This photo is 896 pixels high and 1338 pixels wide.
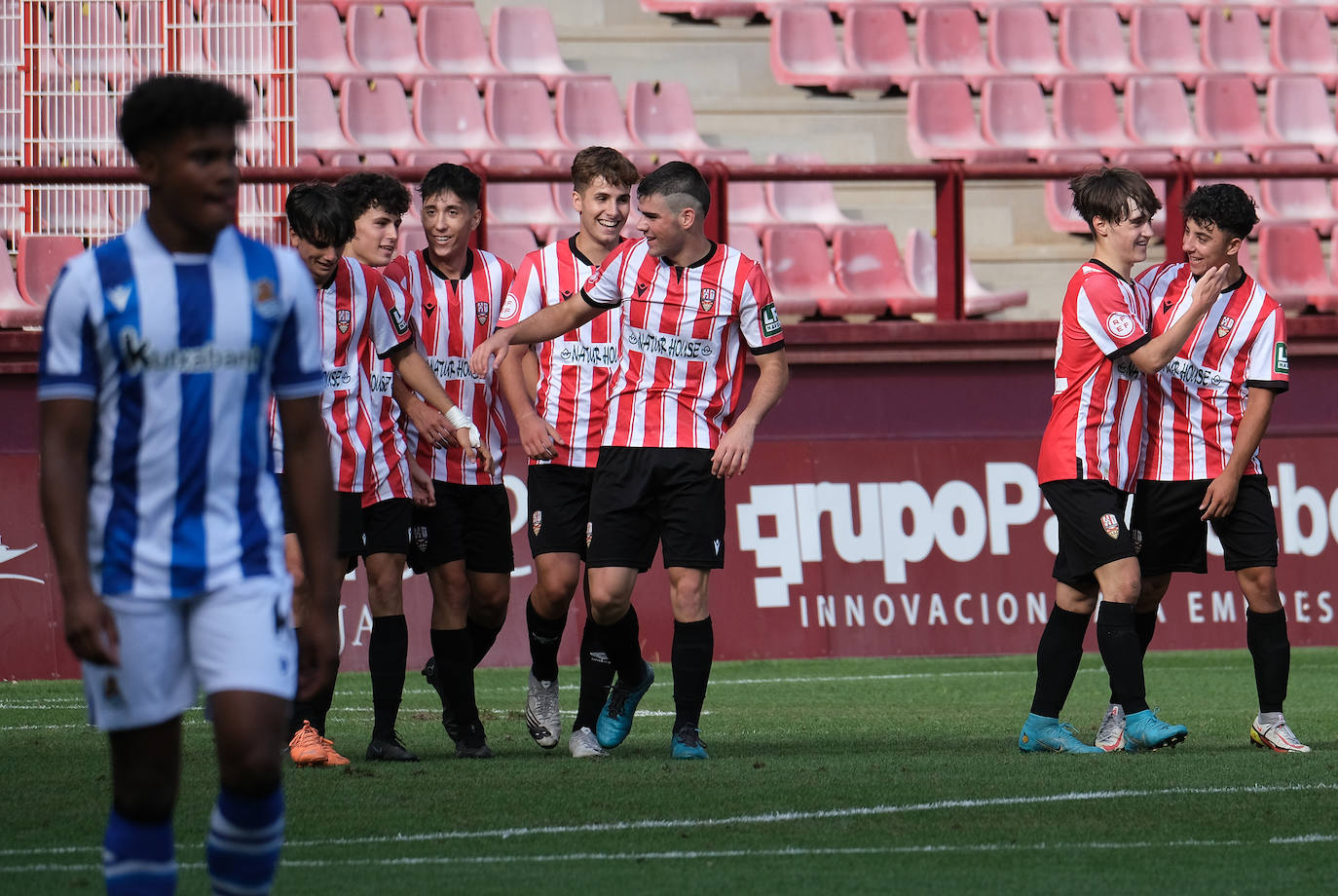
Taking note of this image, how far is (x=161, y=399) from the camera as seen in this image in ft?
11.3

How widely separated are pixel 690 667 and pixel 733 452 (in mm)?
760

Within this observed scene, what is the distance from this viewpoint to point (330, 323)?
6.58 m

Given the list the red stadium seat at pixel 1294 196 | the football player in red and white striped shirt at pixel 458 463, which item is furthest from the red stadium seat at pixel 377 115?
the football player in red and white striped shirt at pixel 458 463

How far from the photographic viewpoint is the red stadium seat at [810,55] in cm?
1533

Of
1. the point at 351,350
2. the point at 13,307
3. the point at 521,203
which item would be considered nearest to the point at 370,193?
the point at 351,350

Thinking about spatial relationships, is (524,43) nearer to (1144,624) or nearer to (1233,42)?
(1233,42)

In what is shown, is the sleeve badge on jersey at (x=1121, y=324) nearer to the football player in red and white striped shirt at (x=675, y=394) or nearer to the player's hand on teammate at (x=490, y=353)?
the football player in red and white striped shirt at (x=675, y=394)

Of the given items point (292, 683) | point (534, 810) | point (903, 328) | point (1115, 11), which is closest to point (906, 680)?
point (903, 328)

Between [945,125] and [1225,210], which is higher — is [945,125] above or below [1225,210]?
above

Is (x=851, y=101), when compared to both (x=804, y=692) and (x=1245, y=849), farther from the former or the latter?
(x=1245, y=849)

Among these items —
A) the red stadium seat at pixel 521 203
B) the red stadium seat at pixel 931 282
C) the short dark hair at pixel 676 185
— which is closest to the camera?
the short dark hair at pixel 676 185

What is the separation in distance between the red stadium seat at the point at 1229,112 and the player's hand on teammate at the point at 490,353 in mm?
10332

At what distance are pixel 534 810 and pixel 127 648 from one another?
224 centimetres

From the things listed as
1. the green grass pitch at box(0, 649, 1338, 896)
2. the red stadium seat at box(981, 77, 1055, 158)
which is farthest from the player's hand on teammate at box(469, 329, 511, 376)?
the red stadium seat at box(981, 77, 1055, 158)
